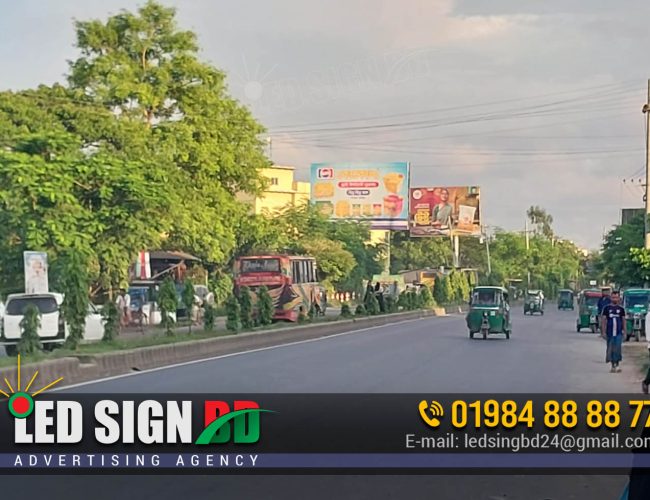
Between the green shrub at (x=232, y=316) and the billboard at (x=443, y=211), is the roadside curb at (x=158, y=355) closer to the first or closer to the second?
the green shrub at (x=232, y=316)

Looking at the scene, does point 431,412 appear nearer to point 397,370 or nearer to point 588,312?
point 397,370

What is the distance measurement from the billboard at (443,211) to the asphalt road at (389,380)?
91.4 feet

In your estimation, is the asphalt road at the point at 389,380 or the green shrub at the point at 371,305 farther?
the green shrub at the point at 371,305

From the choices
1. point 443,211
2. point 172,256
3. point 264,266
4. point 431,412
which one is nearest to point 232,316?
point 264,266

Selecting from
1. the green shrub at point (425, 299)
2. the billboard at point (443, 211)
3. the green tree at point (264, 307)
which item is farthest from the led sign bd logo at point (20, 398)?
the billboard at point (443, 211)

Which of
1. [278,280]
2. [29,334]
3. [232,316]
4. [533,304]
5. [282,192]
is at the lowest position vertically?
[533,304]

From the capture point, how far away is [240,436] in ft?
34.7

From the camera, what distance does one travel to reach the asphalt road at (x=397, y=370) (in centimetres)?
1568

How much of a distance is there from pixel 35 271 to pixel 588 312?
2410cm

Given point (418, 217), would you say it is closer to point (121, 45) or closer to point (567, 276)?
point (121, 45)

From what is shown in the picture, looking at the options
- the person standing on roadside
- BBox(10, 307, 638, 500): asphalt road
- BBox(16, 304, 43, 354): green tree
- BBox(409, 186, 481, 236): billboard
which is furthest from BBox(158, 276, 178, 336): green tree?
BBox(409, 186, 481, 236): billboard

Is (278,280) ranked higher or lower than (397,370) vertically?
higher

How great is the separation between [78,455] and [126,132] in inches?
1129

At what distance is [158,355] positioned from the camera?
19.9 meters
